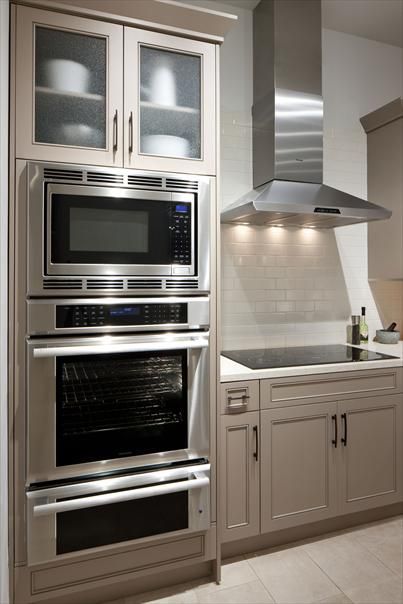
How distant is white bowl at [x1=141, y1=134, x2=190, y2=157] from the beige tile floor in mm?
1983

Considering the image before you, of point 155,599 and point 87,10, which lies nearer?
point 87,10

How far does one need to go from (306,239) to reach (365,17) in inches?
59.6

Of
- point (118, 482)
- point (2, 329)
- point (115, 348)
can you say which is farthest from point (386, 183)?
point (2, 329)

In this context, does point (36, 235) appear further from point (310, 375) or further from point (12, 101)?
point (310, 375)

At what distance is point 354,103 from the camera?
305cm

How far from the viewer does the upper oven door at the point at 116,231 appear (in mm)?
1695

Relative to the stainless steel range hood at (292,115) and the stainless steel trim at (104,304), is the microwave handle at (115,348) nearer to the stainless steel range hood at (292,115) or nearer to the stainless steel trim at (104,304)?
the stainless steel trim at (104,304)

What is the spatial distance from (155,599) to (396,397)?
1.63 m

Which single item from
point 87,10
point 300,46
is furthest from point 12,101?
point 300,46

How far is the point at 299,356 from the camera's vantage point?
8.20ft

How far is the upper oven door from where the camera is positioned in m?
1.70

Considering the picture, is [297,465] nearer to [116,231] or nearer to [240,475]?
[240,475]

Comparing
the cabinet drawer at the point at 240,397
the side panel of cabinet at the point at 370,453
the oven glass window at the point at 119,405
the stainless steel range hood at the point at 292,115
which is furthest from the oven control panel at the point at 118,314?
the side panel of cabinet at the point at 370,453

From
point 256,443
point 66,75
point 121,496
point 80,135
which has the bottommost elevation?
point 121,496
